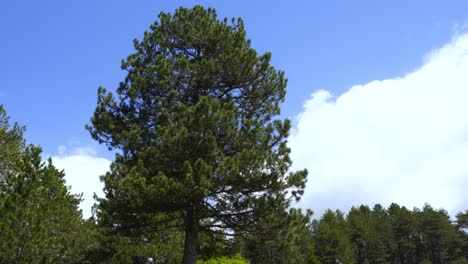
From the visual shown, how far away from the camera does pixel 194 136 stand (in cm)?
1514

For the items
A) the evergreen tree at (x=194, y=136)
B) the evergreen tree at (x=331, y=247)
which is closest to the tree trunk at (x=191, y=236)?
the evergreen tree at (x=194, y=136)

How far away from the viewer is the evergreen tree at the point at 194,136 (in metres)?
14.9

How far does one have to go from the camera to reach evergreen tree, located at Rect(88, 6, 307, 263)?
14.9 m

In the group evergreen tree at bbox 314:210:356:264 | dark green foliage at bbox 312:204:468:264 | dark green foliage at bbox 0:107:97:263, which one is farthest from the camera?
dark green foliage at bbox 312:204:468:264

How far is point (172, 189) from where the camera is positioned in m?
14.1

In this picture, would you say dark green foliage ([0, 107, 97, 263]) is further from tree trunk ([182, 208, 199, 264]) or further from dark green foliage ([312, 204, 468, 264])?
dark green foliage ([312, 204, 468, 264])

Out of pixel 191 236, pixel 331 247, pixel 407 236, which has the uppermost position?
pixel 407 236

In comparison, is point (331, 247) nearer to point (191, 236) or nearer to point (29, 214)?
point (191, 236)

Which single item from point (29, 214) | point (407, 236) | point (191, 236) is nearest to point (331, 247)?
point (407, 236)

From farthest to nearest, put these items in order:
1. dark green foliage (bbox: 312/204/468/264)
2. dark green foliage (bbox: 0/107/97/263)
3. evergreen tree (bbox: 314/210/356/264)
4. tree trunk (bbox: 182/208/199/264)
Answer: dark green foliage (bbox: 312/204/468/264) < evergreen tree (bbox: 314/210/356/264) < tree trunk (bbox: 182/208/199/264) < dark green foliage (bbox: 0/107/97/263)

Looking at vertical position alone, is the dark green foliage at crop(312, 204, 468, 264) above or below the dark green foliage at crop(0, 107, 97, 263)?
above

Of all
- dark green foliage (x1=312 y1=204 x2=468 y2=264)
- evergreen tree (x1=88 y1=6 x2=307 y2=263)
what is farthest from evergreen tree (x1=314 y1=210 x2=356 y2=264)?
evergreen tree (x1=88 y1=6 x2=307 y2=263)

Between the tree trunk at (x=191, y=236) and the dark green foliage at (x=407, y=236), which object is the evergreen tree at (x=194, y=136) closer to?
the tree trunk at (x=191, y=236)

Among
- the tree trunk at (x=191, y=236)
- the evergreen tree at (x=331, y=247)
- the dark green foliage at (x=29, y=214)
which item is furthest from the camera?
the evergreen tree at (x=331, y=247)
